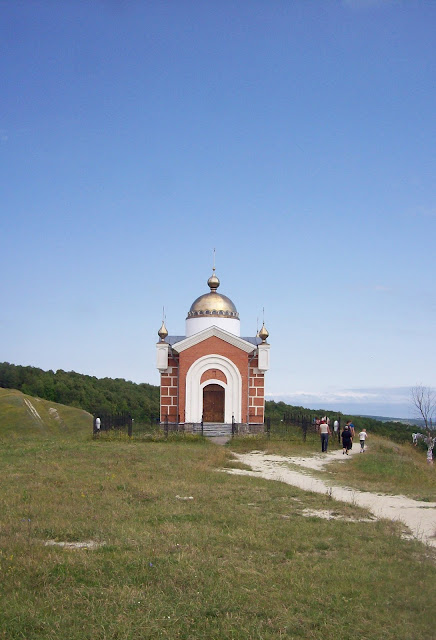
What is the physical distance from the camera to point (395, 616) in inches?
212

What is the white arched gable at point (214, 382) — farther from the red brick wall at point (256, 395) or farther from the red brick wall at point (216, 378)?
the red brick wall at point (256, 395)

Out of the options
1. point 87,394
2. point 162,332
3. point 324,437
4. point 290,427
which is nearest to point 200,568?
point 324,437

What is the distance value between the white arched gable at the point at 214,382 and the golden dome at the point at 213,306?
3.18 m

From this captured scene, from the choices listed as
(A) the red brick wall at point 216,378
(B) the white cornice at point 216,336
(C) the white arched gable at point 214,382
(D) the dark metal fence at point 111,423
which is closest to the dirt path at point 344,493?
(D) the dark metal fence at point 111,423

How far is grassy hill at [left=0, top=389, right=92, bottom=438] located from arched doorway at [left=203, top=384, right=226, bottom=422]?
654 centimetres

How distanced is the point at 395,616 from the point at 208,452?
13.0m

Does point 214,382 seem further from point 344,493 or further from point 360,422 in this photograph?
point 360,422

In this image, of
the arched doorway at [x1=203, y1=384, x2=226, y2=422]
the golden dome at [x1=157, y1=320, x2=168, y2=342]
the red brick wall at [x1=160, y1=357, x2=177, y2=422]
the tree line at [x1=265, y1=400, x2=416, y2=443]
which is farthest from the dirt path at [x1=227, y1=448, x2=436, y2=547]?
the tree line at [x1=265, y1=400, x2=416, y2=443]

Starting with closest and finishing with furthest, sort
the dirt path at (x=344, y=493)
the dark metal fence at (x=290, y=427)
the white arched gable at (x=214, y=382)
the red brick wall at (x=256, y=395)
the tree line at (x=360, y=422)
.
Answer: the dirt path at (x=344, y=493)
the dark metal fence at (x=290, y=427)
the white arched gable at (x=214, y=382)
the red brick wall at (x=256, y=395)
the tree line at (x=360, y=422)

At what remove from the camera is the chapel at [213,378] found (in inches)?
1100

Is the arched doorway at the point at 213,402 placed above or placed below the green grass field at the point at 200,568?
above

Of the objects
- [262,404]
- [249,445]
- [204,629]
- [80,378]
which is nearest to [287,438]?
[249,445]

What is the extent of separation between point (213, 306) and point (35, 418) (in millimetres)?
10588

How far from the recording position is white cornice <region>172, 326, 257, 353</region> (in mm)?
28000
